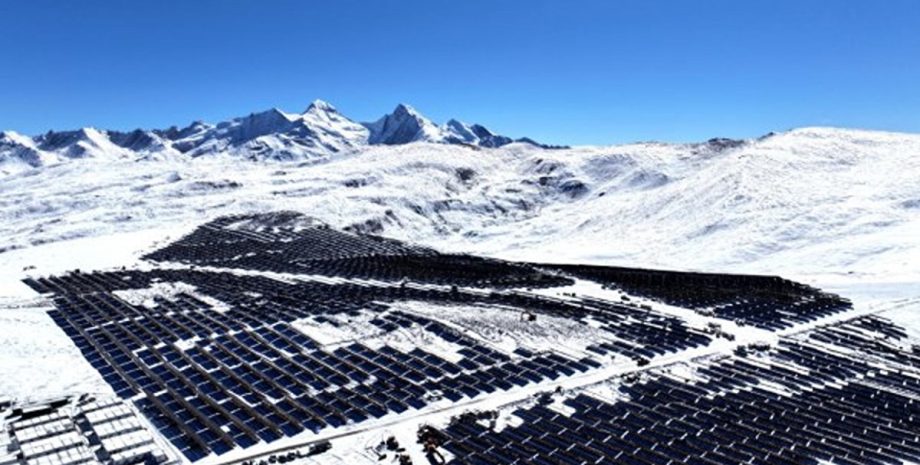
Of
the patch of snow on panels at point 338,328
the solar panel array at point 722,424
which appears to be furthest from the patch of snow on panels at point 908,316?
the patch of snow on panels at point 338,328

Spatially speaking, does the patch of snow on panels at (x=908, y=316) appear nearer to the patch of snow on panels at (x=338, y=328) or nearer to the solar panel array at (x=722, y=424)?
the solar panel array at (x=722, y=424)

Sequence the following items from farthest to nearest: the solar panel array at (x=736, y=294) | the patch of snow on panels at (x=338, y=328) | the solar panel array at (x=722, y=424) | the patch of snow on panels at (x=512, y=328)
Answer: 1. the solar panel array at (x=736, y=294)
2. the patch of snow on panels at (x=338, y=328)
3. the patch of snow on panels at (x=512, y=328)
4. the solar panel array at (x=722, y=424)

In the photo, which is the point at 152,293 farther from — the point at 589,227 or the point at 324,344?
the point at 589,227

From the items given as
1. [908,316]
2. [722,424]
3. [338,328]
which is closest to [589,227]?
[908,316]

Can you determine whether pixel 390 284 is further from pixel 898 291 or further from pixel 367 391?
pixel 898 291

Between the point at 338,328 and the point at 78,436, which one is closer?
the point at 78,436

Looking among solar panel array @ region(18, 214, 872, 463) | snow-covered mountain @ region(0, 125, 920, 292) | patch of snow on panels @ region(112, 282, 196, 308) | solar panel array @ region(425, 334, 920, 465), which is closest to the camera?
solar panel array @ region(425, 334, 920, 465)

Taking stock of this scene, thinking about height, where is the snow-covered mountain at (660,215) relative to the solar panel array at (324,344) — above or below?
above

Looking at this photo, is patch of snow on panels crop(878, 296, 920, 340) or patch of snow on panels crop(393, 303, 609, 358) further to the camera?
patch of snow on panels crop(878, 296, 920, 340)

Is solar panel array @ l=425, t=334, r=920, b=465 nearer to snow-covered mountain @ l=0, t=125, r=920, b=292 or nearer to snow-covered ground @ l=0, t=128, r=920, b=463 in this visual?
A: snow-covered ground @ l=0, t=128, r=920, b=463

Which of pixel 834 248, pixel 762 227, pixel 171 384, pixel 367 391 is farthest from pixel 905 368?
pixel 762 227

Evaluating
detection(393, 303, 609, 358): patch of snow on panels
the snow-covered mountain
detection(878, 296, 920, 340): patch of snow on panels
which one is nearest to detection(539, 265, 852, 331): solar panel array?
detection(878, 296, 920, 340): patch of snow on panels
